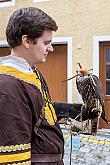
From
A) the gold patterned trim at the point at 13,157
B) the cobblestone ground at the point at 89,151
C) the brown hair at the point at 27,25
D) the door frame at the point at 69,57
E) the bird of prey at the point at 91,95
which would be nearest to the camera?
the gold patterned trim at the point at 13,157

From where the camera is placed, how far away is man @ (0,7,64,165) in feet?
3.99

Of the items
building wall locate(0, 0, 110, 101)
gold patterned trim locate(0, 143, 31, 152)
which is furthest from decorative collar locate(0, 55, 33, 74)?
building wall locate(0, 0, 110, 101)

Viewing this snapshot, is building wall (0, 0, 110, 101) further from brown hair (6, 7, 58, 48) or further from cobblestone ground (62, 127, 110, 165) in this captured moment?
brown hair (6, 7, 58, 48)

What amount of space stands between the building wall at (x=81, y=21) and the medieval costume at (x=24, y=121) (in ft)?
20.7

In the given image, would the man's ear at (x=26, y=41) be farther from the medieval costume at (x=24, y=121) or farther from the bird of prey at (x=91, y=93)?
the bird of prey at (x=91, y=93)

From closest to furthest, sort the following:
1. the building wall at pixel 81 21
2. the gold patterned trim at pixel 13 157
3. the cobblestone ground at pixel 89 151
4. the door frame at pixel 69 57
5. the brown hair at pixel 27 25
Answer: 1. the gold patterned trim at pixel 13 157
2. the brown hair at pixel 27 25
3. the cobblestone ground at pixel 89 151
4. the building wall at pixel 81 21
5. the door frame at pixel 69 57

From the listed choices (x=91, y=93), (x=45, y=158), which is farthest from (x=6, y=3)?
(x=45, y=158)

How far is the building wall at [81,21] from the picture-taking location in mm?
7523

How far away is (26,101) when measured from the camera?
1.26 metres

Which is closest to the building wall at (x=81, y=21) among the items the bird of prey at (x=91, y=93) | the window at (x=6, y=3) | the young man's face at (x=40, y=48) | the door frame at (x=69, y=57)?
the door frame at (x=69, y=57)

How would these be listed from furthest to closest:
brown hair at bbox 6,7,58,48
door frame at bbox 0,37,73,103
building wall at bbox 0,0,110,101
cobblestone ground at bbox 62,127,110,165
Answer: door frame at bbox 0,37,73,103 → building wall at bbox 0,0,110,101 → cobblestone ground at bbox 62,127,110,165 → brown hair at bbox 6,7,58,48

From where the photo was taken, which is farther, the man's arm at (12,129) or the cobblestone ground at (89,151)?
the cobblestone ground at (89,151)

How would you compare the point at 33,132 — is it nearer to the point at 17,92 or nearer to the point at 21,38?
the point at 17,92

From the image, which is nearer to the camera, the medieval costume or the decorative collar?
the medieval costume
